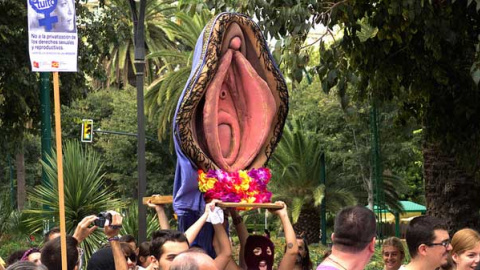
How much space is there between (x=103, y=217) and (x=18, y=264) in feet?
6.30

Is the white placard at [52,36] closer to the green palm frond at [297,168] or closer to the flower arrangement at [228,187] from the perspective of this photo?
the flower arrangement at [228,187]

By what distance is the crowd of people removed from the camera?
512 centimetres

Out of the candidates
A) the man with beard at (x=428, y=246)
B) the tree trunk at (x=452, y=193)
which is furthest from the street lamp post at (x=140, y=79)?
Answer: the man with beard at (x=428, y=246)

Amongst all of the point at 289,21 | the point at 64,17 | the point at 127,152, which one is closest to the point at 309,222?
the point at 127,152

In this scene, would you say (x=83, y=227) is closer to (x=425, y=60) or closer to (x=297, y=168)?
(x=425, y=60)

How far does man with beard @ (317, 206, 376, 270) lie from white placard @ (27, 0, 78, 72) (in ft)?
11.3

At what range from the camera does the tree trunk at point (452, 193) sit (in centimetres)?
1325

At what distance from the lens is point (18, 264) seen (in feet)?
17.1

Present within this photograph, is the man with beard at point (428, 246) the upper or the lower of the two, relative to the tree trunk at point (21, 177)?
lower

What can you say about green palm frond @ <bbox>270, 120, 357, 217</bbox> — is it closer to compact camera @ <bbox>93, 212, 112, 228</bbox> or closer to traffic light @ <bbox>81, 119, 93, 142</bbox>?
traffic light @ <bbox>81, 119, 93, 142</bbox>

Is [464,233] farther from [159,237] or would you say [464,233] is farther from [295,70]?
[295,70]

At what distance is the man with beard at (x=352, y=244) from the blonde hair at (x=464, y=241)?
2.04 m

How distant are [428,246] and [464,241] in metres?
1.04

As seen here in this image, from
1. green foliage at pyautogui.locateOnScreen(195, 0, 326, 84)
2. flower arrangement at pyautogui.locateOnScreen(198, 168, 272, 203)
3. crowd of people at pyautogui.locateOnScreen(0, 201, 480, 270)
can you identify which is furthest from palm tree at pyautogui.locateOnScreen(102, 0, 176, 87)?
crowd of people at pyautogui.locateOnScreen(0, 201, 480, 270)
